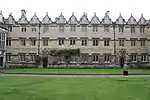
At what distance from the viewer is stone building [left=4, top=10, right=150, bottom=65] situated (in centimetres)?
4644

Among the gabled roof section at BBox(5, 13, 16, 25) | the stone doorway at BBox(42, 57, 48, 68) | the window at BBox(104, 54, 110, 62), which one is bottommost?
the stone doorway at BBox(42, 57, 48, 68)

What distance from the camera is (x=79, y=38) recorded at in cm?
4659

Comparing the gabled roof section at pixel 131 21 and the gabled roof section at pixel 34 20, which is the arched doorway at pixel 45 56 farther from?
the gabled roof section at pixel 131 21

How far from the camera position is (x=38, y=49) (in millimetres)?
46656

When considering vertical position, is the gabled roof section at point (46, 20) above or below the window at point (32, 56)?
above

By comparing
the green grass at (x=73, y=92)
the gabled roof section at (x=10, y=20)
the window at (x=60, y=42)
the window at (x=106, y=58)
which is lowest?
the green grass at (x=73, y=92)

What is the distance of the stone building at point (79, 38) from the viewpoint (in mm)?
46438

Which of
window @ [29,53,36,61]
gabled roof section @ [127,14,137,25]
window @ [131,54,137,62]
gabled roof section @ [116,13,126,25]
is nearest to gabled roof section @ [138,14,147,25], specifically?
gabled roof section @ [127,14,137,25]

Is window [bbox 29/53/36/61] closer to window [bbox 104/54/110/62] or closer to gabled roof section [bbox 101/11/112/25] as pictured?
window [bbox 104/54/110/62]

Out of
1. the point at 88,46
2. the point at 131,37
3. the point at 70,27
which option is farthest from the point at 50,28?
the point at 131,37

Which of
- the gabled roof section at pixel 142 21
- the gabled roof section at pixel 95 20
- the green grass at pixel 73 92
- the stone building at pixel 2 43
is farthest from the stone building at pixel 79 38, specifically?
the green grass at pixel 73 92

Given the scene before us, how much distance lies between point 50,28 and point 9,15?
814 cm

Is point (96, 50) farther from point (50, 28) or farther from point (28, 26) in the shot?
point (28, 26)

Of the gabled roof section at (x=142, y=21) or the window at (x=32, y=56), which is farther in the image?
the gabled roof section at (x=142, y=21)
